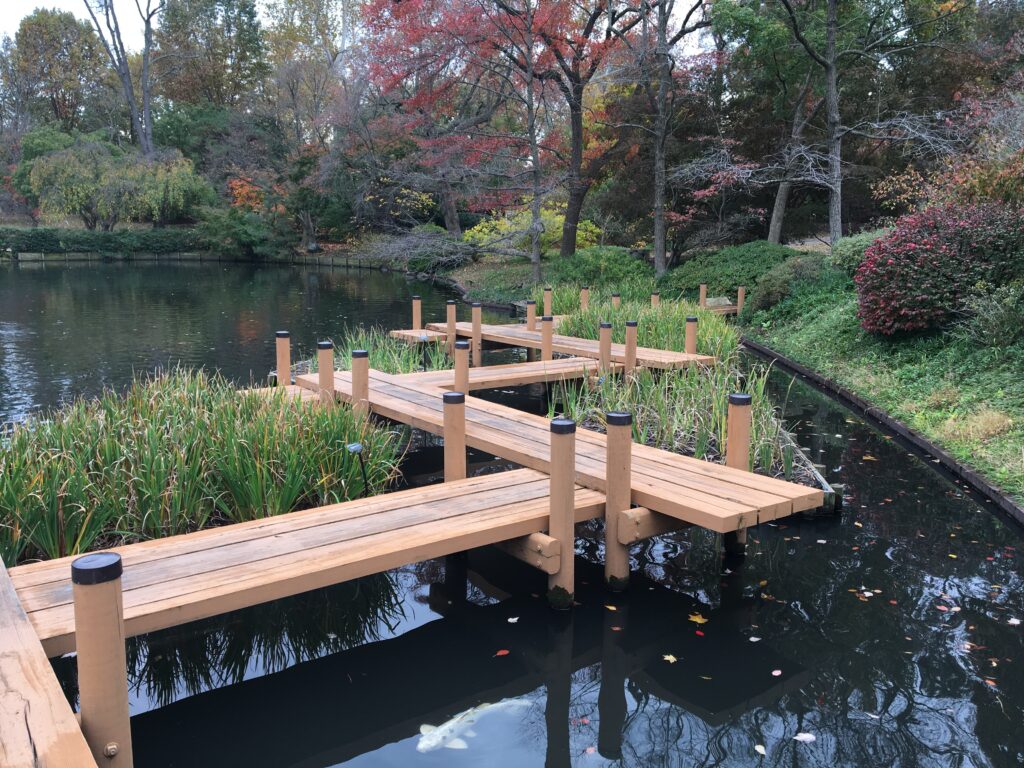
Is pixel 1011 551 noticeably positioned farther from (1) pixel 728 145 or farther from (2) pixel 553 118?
(2) pixel 553 118

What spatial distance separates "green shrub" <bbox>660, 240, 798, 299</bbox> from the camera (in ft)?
57.7

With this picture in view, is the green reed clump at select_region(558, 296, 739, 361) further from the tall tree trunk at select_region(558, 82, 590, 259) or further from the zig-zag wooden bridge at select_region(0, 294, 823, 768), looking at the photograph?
the tall tree trunk at select_region(558, 82, 590, 259)

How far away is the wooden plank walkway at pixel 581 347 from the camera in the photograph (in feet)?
31.1

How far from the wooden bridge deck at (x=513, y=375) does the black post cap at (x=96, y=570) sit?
19.1 ft

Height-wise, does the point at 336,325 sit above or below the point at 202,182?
below

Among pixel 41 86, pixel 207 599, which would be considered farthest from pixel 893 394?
pixel 41 86

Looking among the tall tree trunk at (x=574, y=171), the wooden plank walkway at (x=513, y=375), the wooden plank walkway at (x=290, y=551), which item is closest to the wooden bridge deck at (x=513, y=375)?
the wooden plank walkway at (x=513, y=375)

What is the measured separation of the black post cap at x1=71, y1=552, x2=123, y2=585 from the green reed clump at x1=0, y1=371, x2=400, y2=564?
187 cm

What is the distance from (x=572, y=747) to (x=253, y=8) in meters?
51.5

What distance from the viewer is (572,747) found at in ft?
11.5

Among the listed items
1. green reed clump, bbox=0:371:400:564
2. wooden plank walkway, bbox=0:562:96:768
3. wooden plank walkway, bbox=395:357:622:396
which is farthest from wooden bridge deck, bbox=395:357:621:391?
wooden plank walkway, bbox=0:562:96:768

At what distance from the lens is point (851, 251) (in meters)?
14.6

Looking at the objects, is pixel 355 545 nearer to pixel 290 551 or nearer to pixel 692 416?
pixel 290 551

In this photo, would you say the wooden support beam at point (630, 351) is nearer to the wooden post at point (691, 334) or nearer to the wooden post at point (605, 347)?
the wooden post at point (605, 347)
